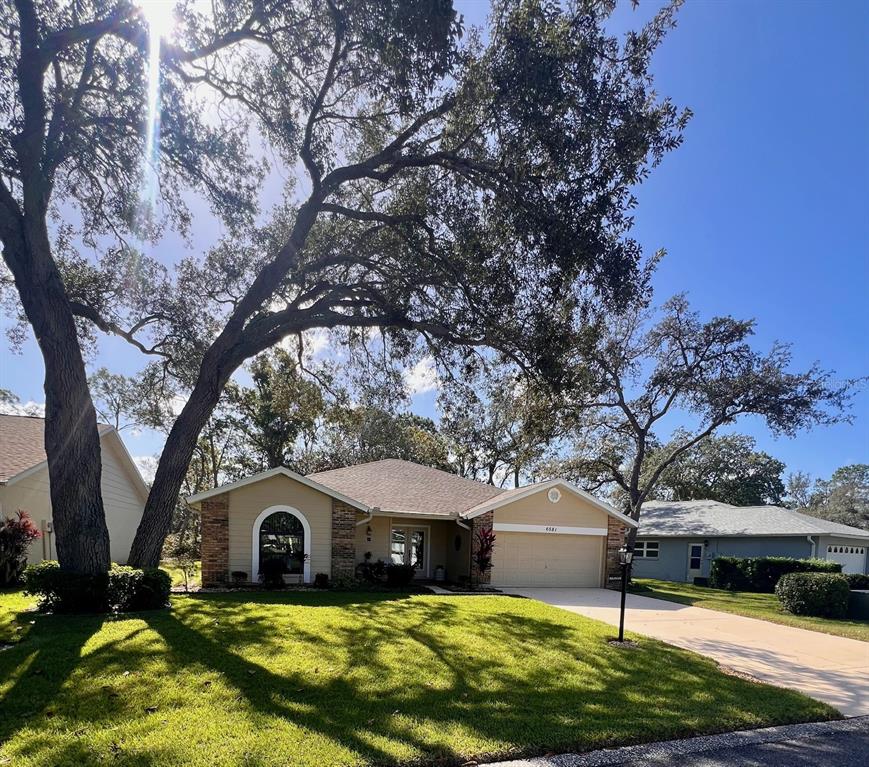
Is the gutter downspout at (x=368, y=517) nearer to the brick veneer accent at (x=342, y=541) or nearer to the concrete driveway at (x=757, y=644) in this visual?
the brick veneer accent at (x=342, y=541)

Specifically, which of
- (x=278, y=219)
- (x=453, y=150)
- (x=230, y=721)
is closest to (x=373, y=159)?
(x=453, y=150)

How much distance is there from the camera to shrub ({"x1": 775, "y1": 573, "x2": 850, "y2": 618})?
14.0 meters

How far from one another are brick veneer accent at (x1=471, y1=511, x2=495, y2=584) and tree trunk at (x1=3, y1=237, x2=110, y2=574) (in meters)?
9.94

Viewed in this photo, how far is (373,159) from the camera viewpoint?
1009 cm

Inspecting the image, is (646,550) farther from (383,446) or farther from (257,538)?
(257,538)

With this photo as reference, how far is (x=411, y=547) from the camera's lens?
17859 mm

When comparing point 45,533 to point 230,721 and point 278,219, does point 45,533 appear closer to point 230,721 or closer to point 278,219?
point 278,219

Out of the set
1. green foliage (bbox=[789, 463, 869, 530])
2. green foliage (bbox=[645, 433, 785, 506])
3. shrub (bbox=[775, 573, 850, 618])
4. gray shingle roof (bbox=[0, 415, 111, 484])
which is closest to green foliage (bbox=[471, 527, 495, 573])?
shrub (bbox=[775, 573, 850, 618])

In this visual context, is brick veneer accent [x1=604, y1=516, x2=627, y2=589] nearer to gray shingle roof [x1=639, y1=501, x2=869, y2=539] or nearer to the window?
gray shingle roof [x1=639, y1=501, x2=869, y2=539]

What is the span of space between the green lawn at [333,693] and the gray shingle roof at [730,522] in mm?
15562

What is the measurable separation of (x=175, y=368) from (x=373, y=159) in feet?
27.0

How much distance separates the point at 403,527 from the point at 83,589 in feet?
33.0

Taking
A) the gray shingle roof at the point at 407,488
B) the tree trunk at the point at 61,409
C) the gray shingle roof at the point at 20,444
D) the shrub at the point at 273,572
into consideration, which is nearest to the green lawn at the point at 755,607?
the gray shingle roof at the point at 407,488

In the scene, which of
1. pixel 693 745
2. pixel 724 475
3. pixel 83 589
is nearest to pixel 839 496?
pixel 724 475
